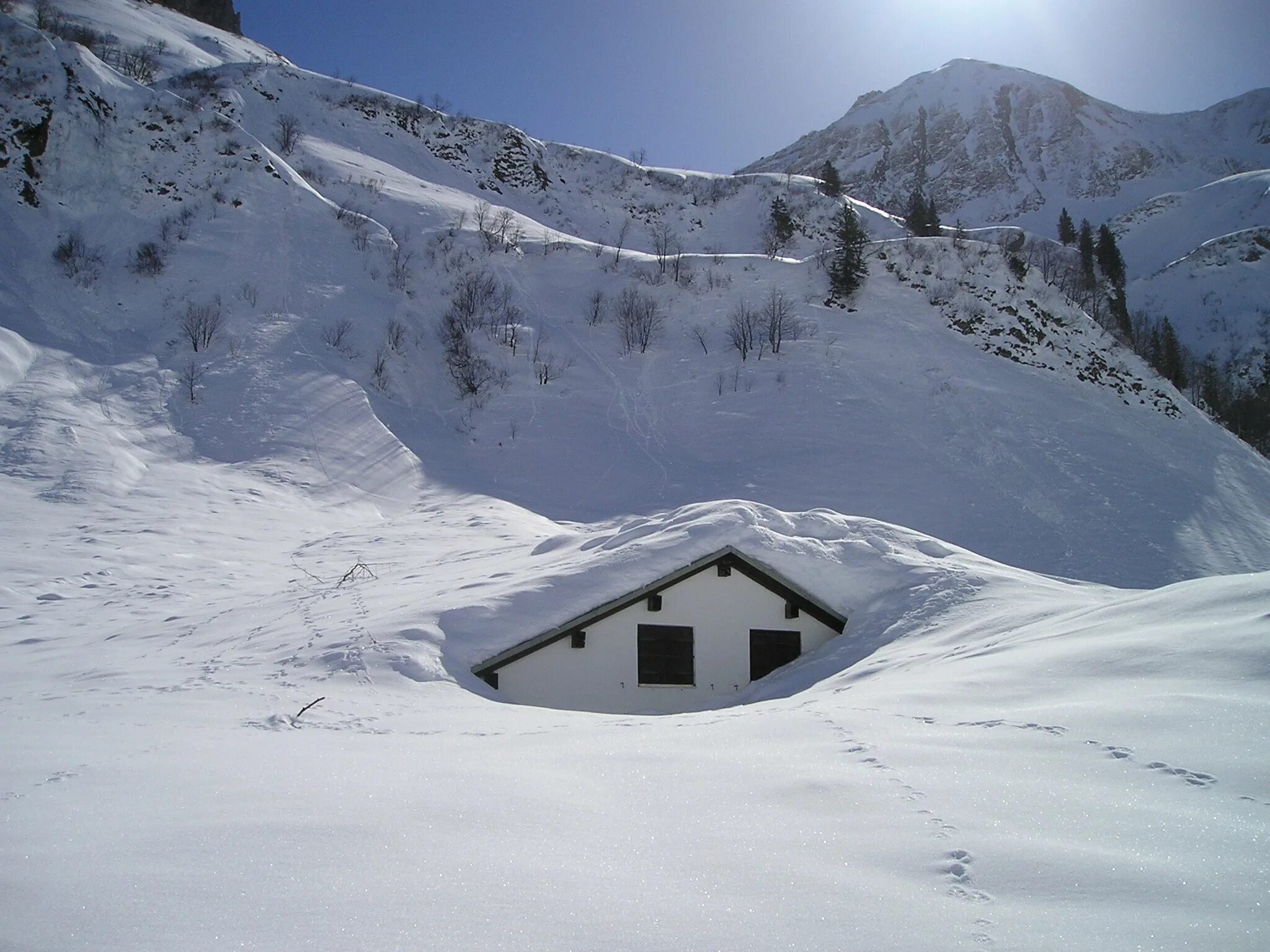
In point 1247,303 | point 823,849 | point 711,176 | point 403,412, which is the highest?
point 711,176

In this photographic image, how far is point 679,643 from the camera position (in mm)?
13062

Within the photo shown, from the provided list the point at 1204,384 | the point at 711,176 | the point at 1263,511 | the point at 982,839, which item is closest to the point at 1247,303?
the point at 1204,384

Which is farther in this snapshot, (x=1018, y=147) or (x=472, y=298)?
(x=1018, y=147)

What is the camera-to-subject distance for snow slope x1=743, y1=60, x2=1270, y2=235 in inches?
4090

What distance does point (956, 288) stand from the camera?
117ft

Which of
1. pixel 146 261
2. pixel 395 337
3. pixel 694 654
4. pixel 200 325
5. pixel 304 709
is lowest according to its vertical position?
pixel 694 654

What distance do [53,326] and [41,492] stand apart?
9.12 meters

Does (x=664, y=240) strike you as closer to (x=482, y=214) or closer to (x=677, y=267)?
(x=677, y=267)

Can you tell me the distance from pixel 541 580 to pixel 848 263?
27.8m

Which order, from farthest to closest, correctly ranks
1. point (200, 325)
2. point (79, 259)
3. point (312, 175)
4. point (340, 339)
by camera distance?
1. point (312, 175)
2. point (340, 339)
3. point (79, 259)
4. point (200, 325)

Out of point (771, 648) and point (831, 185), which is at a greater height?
point (831, 185)

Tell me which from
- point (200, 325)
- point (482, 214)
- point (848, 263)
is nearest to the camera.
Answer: point (200, 325)

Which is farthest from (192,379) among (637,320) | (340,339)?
(637,320)

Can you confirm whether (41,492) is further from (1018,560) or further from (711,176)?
(711,176)
